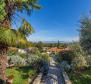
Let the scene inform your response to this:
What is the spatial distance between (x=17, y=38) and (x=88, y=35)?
7315 mm

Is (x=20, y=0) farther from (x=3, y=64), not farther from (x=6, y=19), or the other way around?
(x=3, y=64)

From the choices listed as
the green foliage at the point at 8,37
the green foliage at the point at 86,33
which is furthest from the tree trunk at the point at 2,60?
the green foliage at the point at 86,33

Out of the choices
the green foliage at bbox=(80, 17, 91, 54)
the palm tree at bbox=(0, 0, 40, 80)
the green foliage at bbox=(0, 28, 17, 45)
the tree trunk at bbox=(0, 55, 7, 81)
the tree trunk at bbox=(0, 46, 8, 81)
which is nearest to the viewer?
the green foliage at bbox=(0, 28, 17, 45)

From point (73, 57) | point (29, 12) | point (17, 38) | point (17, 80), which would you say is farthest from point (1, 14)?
point (73, 57)

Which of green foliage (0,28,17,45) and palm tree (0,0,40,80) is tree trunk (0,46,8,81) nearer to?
palm tree (0,0,40,80)

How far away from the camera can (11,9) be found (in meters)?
16.1

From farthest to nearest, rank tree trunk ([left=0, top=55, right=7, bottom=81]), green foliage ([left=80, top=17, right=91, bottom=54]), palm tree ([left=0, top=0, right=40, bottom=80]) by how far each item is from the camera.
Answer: green foliage ([left=80, top=17, right=91, bottom=54])
tree trunk ([left=0, top=55, right=7, bottom=81])
palm tree ([left=0, top=0, right=40, bottom=80])

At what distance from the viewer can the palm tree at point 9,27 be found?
13680mm

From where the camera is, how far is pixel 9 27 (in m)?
15.3

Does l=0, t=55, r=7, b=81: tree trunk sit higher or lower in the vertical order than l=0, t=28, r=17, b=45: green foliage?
lower

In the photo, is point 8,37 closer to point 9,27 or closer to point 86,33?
point 9,27

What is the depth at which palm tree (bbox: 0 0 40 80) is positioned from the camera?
44.9ft

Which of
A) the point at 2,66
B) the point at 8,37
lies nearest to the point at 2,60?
the point at 2,66

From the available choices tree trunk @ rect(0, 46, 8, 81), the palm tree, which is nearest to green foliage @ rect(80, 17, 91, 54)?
the palm tree
